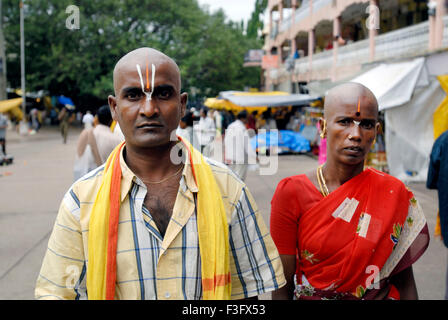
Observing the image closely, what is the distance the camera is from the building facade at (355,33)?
990 centimetres

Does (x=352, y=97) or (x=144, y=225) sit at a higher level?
(x=352, y=97)

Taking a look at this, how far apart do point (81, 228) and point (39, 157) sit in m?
15.7

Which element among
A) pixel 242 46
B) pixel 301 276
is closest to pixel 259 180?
pixel 301 276

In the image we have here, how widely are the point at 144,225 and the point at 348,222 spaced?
96 centimetres

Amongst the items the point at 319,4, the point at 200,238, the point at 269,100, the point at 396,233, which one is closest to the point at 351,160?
the point at 396,233

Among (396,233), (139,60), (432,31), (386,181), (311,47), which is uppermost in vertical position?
(311,47)

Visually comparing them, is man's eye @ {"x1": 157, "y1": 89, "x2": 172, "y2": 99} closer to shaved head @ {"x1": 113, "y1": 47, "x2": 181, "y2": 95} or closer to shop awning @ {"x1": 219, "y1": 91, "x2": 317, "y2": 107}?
shaved head @ {"x1": 113, "y1": 47, "x2": 181, "y2": 95}

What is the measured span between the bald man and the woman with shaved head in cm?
58

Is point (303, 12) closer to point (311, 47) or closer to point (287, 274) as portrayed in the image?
point (311, 47)

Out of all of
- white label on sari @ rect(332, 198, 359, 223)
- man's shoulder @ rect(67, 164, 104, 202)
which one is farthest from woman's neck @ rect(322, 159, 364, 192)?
man's shoulder @ rect(67, 164, 104, 202)

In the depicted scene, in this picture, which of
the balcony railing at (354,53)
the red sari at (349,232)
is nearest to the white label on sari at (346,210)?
the red sari at (349,232)

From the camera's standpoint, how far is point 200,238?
61.5 inches

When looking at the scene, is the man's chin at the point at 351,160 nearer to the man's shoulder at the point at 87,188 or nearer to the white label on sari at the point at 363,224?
the white label on sari at the point at 363,224

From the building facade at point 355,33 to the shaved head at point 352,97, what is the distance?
1.17 ft
